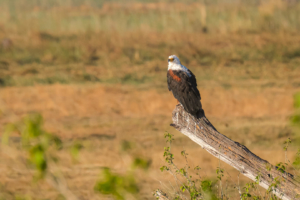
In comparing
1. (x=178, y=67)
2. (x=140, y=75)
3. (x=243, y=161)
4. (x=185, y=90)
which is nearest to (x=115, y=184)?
(x=243, y=161)

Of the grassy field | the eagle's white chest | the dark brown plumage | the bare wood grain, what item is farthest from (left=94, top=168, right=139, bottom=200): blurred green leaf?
the grassy field

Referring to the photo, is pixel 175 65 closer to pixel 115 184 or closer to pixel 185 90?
pixel 185 90

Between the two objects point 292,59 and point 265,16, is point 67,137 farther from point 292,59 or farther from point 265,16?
point 265,16

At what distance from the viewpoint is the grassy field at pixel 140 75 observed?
830 centimetres

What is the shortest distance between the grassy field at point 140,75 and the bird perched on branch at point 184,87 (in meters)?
2.39

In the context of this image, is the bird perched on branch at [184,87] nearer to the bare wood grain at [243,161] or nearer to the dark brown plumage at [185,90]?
the dark brown plumage at [185,90]

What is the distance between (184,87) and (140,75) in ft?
30.0

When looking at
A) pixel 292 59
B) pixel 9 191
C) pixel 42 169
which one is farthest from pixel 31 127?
pixel 292 59

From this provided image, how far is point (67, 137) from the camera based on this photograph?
957cm

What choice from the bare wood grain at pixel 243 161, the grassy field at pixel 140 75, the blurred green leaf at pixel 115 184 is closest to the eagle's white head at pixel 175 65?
the bare wood grain at pixel 243 161

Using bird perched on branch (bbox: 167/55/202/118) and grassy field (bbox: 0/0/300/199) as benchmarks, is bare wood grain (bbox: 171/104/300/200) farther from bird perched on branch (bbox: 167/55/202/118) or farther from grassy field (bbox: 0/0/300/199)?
grassy field (bbox: 0/0/300/199)

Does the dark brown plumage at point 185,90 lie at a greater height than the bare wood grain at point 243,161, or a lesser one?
greater

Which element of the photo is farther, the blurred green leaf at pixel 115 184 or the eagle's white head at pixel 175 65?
the eagle's white head at pixel 175 65

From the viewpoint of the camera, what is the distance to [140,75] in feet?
43.8
